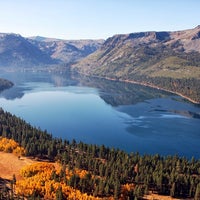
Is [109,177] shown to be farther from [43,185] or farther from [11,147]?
[11,147]

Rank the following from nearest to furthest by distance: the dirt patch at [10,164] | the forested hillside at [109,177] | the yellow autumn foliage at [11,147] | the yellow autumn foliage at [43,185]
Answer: the yellow autumn foliage at [43,185]
the forested hillside at [109,177]
the dirt patch at [10,164]
the yellow autumn foliage at [11,147]

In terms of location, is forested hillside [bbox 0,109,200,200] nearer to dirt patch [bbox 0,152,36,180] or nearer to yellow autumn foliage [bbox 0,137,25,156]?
yellow autumn foliage [bbox 0,137,25,156]

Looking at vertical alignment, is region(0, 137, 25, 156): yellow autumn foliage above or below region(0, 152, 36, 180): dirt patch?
above

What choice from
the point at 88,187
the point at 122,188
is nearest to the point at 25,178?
the point at 88,187

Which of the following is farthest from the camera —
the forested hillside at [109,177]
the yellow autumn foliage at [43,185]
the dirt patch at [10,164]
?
the dirt patch at [10,164]

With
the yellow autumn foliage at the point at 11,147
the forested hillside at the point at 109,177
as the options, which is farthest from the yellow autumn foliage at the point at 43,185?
the yellow autumn foliage at the point at 11,147

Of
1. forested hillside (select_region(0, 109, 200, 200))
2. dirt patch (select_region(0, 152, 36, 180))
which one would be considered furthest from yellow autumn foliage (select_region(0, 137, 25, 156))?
forested hillside (select_region(0, 109, 200, 200))

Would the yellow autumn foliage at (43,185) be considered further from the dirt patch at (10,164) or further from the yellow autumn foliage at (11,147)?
the yellow autumn foliage at (11,147)
